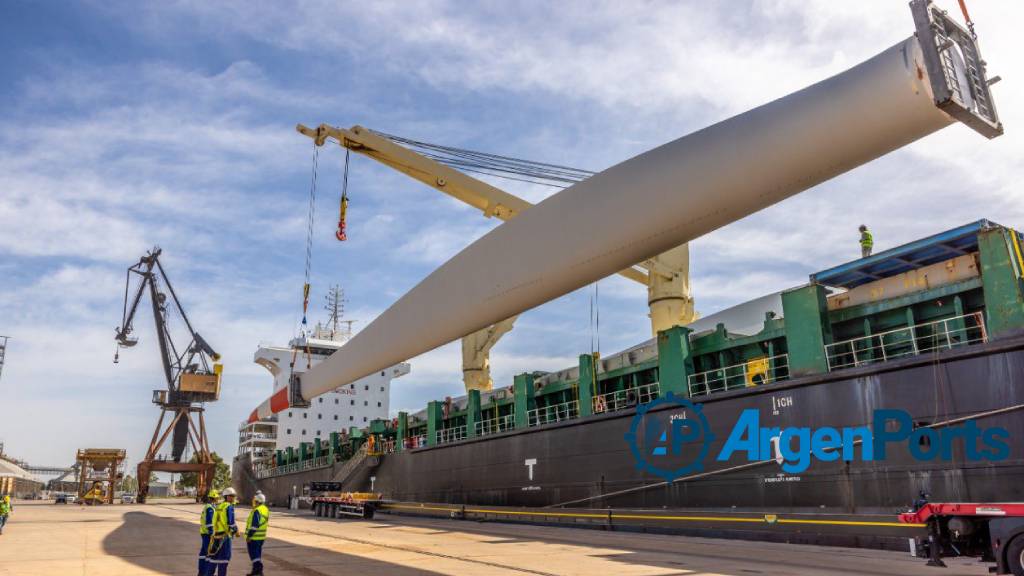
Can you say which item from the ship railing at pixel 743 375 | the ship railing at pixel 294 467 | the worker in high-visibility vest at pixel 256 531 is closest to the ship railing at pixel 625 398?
the ship railing at pixel 743 375

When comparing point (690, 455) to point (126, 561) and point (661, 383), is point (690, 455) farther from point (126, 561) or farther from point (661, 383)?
point (126, 561)

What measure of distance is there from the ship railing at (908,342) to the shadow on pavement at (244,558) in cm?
1056

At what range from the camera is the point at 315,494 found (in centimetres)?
3303

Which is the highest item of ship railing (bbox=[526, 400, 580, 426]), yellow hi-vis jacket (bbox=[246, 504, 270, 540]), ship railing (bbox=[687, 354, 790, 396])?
ship railing (bbox=[687, 354, 790, 396])

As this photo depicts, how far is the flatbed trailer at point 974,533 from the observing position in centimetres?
927

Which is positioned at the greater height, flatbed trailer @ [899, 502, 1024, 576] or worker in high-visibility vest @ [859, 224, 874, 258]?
worker in high-visibility vest @ [859, 224, 874, 258]

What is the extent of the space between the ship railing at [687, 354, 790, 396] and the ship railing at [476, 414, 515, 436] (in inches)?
374

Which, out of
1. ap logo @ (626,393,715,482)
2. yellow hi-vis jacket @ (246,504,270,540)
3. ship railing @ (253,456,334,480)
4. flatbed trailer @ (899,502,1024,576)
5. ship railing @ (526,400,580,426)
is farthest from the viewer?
ship railing @ (253,456,334,480)

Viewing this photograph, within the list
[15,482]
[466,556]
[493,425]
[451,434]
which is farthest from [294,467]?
[15,482]

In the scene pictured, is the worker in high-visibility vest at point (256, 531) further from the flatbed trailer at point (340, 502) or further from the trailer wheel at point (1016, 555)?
the flatbed trailer at point (340, 502)

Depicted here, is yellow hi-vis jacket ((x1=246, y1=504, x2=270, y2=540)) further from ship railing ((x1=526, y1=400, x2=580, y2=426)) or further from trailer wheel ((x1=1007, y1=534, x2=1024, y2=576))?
ship railing ((x1=526, y1=400, x2=580, y2=426))

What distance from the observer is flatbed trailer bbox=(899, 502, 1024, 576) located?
9.27 metres

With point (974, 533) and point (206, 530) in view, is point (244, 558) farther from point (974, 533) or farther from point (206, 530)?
point (974, 533)
